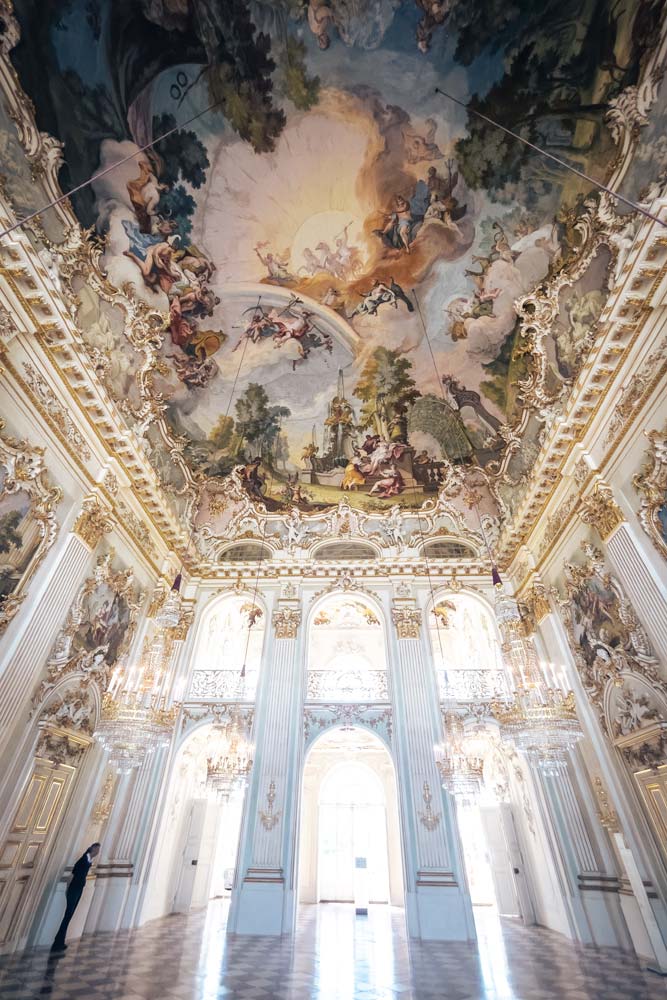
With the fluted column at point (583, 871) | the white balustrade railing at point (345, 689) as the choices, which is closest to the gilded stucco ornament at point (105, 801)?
the white balustrade railing at point (345, 689)

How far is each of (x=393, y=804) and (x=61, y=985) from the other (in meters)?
12.5

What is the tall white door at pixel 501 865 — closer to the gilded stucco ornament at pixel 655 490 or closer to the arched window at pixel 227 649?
the arched window at pixel 227 649

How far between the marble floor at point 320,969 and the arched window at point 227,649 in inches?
188

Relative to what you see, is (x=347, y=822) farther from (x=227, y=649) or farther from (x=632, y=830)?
(x=632, y=830)

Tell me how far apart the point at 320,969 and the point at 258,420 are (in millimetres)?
12023

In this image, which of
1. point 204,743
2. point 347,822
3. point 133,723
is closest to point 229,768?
point 133,723

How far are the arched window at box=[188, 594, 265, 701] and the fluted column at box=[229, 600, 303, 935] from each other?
30.2 inches

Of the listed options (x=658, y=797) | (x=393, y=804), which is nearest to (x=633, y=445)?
(x=658, y=797)

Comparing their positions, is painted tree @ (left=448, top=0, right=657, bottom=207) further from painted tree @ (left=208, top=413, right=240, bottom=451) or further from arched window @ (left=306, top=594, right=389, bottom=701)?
arched window @ (left=306, top=594, right=389, bottom=701)

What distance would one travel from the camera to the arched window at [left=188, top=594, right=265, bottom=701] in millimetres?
12633

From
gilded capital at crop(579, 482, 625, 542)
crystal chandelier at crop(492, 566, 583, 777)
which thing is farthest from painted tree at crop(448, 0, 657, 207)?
crystal chandelier at crop(492, 566, 583, 777)

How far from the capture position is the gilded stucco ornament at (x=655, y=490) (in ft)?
25.1

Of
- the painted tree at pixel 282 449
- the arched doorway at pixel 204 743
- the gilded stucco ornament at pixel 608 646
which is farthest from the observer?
the painted tree at pixel 282 449

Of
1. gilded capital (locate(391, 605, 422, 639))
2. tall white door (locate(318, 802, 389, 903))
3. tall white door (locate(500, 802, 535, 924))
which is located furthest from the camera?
tall white door (locate(318, 802, 389, 903))
